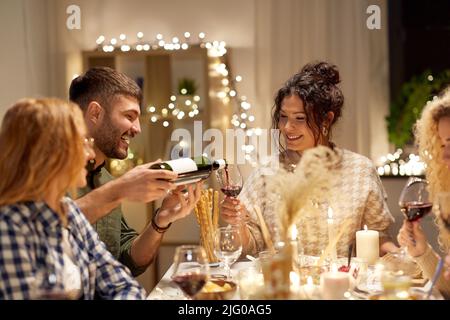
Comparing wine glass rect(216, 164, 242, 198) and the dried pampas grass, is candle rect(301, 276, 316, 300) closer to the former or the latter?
the dried pampas grass

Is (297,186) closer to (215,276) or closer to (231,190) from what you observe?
(215,276)

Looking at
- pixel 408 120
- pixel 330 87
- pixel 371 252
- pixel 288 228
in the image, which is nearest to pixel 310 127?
pixel 330 87

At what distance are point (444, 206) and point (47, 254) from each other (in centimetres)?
103

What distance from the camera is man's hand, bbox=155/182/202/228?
6.77 ft

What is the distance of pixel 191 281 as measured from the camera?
147 cm

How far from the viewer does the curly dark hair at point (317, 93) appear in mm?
2537

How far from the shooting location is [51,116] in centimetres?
138

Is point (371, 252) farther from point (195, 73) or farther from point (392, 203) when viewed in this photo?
→ point (195, 73)

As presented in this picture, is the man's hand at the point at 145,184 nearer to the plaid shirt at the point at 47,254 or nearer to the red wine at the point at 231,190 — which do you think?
the plaid shirt at the point at 47,254

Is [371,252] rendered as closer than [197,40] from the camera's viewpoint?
Yes

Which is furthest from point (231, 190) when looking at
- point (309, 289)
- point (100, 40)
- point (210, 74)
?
point (100, 40)

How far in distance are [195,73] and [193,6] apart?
47 centimetres
